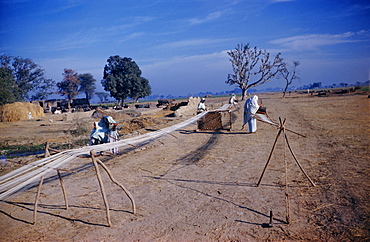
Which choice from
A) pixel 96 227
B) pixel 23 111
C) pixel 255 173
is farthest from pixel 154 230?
pixel 23 111

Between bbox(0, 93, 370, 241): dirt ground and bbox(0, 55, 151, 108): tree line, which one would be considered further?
bbox(0, 55, 151, 108): tree line

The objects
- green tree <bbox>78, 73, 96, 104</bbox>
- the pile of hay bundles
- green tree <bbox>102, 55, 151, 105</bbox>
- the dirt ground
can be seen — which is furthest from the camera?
green tree <bbox>78, 73, 96, 104</bbox>

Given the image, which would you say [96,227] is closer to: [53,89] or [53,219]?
[53,219]

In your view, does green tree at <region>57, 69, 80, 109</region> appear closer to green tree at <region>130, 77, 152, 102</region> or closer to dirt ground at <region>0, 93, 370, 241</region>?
green tree at <region>130, 77, 152, 102</region>

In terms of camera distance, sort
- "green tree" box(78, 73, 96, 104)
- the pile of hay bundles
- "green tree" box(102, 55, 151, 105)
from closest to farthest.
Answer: the pile of hay bundles → "green tree" box(102, 55, 151, 105) → "green tree" box(78, 73, 96, 104)

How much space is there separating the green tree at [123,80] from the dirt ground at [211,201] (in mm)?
33478

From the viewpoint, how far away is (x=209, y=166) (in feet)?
18.1

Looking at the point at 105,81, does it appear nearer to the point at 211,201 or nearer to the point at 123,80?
the point at 123,80

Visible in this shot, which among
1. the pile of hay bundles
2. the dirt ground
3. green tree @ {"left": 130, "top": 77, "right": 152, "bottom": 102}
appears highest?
green tree @ {"left": 130, "top": 77, "right": 152, "bottom": 102}

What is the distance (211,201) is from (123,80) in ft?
123

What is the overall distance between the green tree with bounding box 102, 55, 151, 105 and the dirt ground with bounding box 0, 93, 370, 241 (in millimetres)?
33478

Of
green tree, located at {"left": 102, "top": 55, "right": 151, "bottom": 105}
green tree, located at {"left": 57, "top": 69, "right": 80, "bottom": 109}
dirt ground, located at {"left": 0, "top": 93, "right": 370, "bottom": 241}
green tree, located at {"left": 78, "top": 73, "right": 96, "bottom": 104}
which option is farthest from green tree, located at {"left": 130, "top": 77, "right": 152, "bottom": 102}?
dirt ground, located at {"left": 0, "top": 93, "right": 370, "bottom": 241}

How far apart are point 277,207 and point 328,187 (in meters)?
Answer: 1.11

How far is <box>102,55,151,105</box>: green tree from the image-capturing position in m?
38.3
